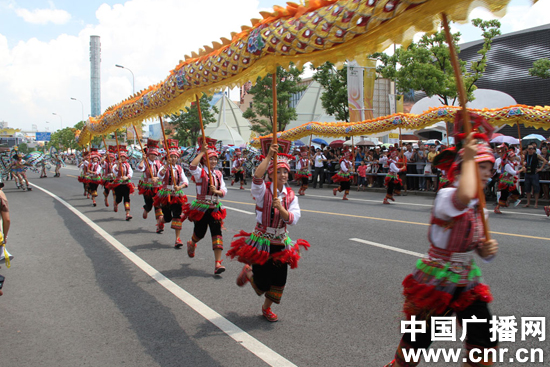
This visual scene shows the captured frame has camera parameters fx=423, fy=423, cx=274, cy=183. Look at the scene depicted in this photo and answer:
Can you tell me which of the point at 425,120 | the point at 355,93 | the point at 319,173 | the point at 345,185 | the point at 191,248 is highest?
the point at 355,93

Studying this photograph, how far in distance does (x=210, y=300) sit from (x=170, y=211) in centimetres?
404

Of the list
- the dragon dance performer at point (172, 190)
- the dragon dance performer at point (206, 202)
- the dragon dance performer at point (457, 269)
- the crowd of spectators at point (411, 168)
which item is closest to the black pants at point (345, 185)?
the crowd of spectators at point (411, 168)

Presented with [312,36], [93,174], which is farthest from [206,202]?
[93,174]

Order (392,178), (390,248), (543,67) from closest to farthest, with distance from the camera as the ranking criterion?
(390,248) → (392,178) → (543,67)

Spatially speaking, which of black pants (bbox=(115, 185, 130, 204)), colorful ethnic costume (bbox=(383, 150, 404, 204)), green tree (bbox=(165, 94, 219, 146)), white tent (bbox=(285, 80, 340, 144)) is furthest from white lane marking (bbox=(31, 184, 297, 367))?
white tent (bbox=(285, 80, 340, 144))

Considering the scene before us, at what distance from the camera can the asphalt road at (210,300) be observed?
3838 millimetres

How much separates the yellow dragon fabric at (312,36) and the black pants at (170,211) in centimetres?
294

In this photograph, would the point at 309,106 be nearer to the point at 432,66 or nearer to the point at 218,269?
the point at 432,66

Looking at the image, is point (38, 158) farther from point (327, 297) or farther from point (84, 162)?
point (327, 297)

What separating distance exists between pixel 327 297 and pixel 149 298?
221 cm

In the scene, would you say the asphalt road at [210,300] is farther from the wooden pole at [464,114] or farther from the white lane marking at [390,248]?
the wooden pole at [464,114]

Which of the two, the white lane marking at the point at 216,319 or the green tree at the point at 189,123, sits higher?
the green tree at the point at 189,123

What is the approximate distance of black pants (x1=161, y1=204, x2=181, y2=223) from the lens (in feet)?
27.2

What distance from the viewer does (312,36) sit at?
363 cm
